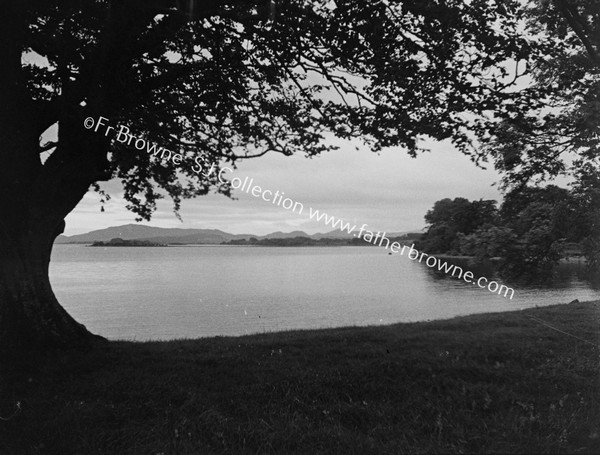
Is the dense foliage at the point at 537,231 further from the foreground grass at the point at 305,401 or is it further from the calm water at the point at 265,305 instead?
the calm water at the point at 265,305

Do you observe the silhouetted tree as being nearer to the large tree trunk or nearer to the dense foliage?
the large tree trunk

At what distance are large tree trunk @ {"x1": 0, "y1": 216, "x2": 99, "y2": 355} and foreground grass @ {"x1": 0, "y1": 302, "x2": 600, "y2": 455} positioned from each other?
81 centimetres

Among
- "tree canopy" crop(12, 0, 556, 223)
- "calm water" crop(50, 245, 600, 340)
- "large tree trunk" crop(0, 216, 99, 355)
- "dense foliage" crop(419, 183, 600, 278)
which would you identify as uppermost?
"tree canopy" crop(12, 0, 556, 223)

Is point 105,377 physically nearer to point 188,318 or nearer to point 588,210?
point 588,210

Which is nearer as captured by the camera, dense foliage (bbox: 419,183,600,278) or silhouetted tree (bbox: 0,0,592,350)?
silhouetted tree (bbox: 0,0,592,350)

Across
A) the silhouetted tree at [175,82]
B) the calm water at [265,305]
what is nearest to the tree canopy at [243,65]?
the silhouetted tree at [175,82]

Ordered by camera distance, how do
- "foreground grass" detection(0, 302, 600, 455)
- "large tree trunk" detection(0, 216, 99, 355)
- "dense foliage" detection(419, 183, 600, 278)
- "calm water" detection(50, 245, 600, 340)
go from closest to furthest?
"foreground grass" detection(0, 302, 600, 455)
"large tree trunk" detection(0, 216, 99, 355)
"dense foliage" detection(419, 183, 600, 278)
"calm water" detection(50, 245, 600, 340)

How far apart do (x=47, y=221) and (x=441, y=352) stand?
29.3ft

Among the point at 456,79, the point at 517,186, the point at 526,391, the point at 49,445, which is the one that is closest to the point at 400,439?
the point at 526,391

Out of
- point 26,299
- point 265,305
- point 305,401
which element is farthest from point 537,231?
point 265,305

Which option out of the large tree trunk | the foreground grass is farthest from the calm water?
the foreground grass

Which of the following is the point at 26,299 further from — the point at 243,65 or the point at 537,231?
the point at 537,231

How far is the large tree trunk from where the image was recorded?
8141 mm

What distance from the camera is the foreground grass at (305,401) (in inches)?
194
